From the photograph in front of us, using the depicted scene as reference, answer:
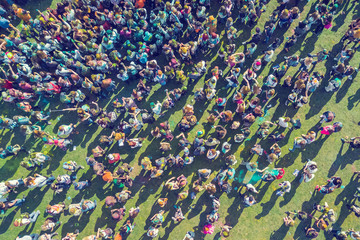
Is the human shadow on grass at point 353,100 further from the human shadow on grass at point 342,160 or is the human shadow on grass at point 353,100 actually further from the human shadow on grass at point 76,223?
the human shadow on grass at point 76,223

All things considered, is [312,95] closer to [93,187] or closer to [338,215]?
[338,215]

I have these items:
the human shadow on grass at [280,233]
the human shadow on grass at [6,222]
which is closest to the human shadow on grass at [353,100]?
the human shadow on grass at [280,233]

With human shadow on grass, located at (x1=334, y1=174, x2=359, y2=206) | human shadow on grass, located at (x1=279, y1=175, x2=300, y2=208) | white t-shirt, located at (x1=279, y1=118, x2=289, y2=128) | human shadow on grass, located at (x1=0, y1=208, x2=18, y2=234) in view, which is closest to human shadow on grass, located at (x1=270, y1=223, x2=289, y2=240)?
human shadow on grass, located at (x1=279, y1=175, x2=300, y2=208)

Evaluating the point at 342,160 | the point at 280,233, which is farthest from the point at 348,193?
the point at 280,233

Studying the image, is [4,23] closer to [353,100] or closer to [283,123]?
[283,123]

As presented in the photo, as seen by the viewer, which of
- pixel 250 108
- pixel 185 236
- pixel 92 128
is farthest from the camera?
pixel 92 128

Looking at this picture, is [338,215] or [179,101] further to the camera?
[179,101]

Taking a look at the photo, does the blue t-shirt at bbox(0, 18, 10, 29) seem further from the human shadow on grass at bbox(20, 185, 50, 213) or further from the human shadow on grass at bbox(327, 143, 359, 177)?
the human shadow on grass at bbox(327, 143, 359, 177)

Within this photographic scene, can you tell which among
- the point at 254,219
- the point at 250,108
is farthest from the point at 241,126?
the point at 254,219

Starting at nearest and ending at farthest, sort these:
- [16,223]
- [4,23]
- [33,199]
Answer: [16,223], [33,199], [4,23]
